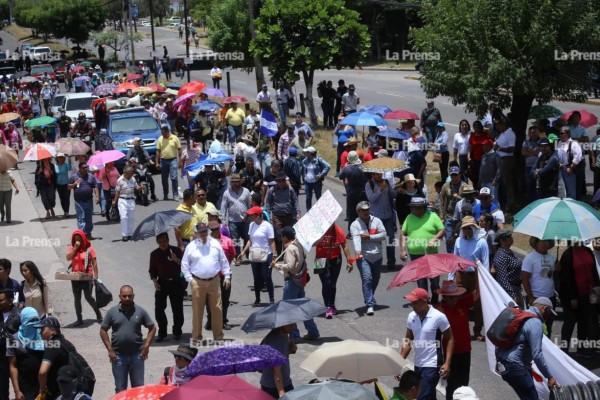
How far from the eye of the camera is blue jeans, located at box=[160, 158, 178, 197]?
25.4m

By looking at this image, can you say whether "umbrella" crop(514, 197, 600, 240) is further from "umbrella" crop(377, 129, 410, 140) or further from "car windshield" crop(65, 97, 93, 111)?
"car windshield" crop(65, 97, 93, 111)

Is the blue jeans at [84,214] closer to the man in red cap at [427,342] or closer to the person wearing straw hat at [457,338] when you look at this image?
the person wearing straw hat at [457,338]

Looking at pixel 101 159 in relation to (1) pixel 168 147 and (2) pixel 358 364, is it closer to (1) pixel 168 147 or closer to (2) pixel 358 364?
(1) pixel 168 147

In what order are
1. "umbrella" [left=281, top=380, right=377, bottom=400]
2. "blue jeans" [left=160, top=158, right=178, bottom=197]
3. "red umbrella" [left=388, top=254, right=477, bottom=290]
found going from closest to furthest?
"umbrella" [left=281, top=380, right=377, bottom=400] < "red umbrella" [left=388, top=254, right=477, bottom=290] < "blue jeans" [left=160, top=158, right=178, bottom=197]

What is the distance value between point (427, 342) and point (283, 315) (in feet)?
5.28

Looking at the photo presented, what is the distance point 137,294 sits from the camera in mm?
17703

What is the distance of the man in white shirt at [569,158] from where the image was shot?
19938 mm

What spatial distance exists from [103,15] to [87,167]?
69.6 m

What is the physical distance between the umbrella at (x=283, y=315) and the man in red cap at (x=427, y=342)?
124 cm

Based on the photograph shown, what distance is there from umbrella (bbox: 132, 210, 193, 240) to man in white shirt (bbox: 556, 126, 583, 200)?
7.92 metres

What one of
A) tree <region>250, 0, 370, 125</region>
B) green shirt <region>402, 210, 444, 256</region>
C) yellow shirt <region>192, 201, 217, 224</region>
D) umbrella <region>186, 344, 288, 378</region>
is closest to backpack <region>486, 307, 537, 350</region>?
umbrella <region>186, 344, 288, 378</region>

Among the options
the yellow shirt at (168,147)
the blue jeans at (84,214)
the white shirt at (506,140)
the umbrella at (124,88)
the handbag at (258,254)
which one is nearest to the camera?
the handbag at (258,254)

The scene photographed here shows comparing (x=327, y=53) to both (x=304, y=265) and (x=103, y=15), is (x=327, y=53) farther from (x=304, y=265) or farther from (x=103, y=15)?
(x=103, y=15)

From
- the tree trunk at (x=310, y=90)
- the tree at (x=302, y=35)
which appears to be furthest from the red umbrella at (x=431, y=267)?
the tree trunk at (x=310, y=90)
